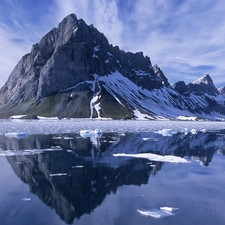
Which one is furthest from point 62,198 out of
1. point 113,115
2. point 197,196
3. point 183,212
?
point 113,115

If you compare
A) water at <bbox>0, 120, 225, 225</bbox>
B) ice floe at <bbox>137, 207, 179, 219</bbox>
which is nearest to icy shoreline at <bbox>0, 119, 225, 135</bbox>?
water at <bbox>0, 120, 225, 225</bbox>

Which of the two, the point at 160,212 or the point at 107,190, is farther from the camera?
the point at 107,190

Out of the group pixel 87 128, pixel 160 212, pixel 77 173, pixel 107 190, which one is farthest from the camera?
pixel 87 128

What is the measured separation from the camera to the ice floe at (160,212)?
44.6ft

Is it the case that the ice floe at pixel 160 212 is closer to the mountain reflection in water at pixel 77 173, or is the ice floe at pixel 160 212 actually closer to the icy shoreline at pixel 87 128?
the mountain reflection in water at pixel 77 173

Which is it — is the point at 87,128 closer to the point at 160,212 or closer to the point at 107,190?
the point at 107,190

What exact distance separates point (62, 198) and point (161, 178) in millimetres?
8547

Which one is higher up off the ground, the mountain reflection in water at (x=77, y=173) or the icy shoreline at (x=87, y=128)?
the icy shoreline at (x=87, y=128)

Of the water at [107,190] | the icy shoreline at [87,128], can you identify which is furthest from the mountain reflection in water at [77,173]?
the icy shoreline at [87,128]

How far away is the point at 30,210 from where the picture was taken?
14.2 meters

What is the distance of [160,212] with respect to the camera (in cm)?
1402

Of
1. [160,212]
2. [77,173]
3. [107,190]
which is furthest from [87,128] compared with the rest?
[160,212]

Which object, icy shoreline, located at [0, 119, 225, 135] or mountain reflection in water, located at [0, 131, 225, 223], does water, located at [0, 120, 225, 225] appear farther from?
icy shoreline, located at [0, 119, 225, 135]

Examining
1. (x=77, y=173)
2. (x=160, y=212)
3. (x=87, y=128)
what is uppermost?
(x=87, y=128)
